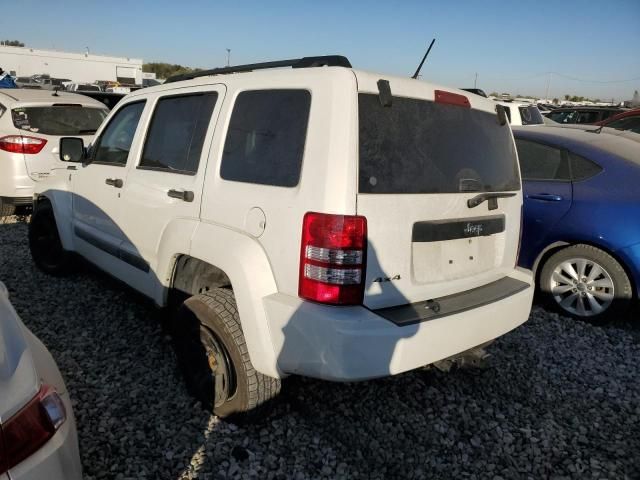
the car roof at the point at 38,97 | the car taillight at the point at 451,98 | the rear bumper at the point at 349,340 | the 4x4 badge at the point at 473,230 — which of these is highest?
the car taillight at the point at 451,98

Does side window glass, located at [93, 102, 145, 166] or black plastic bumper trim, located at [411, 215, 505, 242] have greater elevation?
side window glass, located at [93, 102, 145, 166]

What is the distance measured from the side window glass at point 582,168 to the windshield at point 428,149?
1811 mm

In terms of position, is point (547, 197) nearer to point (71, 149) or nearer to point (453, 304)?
point (453, 304)

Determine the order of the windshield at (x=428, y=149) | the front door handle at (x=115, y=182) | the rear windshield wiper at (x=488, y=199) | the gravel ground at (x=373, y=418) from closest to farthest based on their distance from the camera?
the windshield at (x=428, y=149) < the gravel ground at (x=373, y=418) < the rear windshield wiper at (x=488, y=199) < the front door handle at (x=115, y=182)

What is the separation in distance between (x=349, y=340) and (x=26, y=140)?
237 inches

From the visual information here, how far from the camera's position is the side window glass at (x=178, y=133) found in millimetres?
2926

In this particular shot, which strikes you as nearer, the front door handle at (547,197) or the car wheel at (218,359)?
the car wheel at (218,359)

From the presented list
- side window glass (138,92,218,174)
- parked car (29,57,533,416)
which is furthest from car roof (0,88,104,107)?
parked car (29,57,533,416)

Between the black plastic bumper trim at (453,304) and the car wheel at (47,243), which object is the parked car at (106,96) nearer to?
the car wheel at (47,243)

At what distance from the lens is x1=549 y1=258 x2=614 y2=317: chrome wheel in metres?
4.22

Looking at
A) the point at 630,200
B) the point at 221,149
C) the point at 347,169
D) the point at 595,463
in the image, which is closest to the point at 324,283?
the point at 347,169

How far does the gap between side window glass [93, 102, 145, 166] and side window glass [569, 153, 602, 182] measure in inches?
145

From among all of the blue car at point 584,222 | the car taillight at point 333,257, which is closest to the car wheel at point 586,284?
the blue car at point 584,222

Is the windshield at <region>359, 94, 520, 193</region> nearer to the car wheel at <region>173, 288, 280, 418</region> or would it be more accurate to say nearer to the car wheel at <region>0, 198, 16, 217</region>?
the car wheel at <region>173, 288, 280, 418</region>
